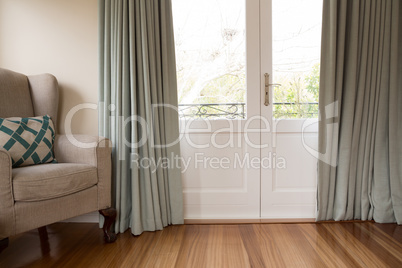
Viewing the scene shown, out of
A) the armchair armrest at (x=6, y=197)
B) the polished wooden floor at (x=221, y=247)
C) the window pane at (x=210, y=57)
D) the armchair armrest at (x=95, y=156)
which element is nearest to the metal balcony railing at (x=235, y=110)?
the window pane at (x=210, y=57)

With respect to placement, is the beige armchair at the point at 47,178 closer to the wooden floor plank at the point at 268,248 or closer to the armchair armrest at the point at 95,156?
the armchair armrest at the point at 95,156

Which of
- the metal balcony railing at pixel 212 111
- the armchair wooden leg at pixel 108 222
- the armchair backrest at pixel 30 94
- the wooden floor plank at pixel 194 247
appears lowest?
the wooden floor plank at pixel 194 247

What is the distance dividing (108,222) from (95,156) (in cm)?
45

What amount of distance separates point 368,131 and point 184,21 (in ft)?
5.28

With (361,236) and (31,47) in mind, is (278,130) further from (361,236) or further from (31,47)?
(31,47)

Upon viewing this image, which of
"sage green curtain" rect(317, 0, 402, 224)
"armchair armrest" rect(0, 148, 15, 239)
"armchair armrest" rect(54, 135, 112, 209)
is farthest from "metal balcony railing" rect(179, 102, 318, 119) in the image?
"armchair armrest" rect(0, 148, 15, 239)

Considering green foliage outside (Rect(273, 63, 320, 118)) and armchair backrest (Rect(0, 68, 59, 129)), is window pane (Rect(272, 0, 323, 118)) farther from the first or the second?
armchair backrest (Rect(0, 68, 59, 129))

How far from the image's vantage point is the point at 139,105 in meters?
1.74

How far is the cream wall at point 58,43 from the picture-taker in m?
1.89

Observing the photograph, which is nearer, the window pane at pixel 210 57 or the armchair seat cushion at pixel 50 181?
the armchair seat cushion at pixel 50 181

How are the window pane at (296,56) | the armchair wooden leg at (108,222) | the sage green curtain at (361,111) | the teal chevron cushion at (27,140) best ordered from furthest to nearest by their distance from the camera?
the window pane at (296,56)
the sage green curtain at (361,111)
the armchair wooden leg at (108,222)
the teal chevron cushion at (27,140)

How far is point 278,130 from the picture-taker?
1.92 metres

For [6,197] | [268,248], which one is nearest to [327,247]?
[268,248]

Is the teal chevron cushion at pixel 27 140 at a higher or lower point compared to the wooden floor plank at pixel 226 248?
higher
